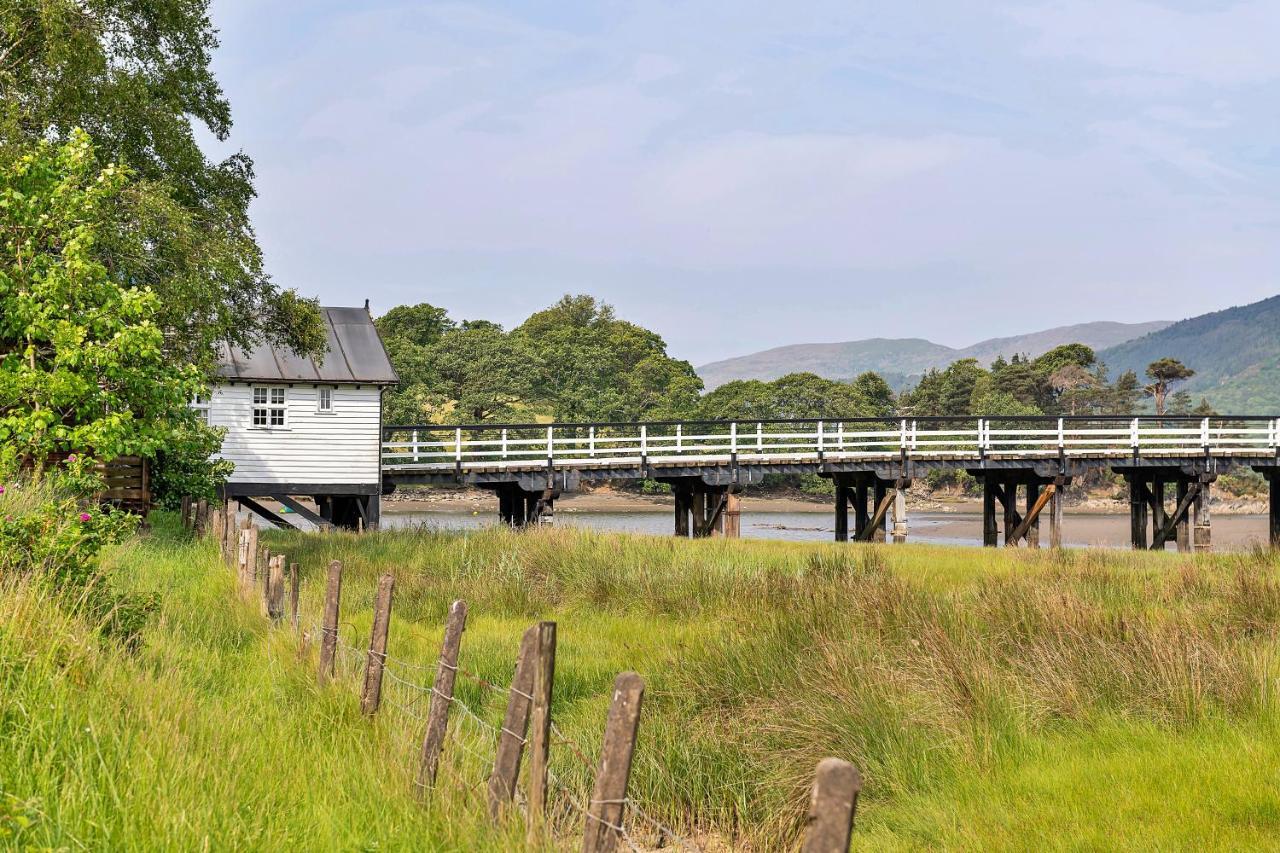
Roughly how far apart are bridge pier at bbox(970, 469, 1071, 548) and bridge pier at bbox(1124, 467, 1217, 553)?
8.18 feet

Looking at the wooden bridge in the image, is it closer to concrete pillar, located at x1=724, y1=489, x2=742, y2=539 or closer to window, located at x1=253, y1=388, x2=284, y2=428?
concrete pillar, located at x1=724, y1=489, x2=742, y2=539

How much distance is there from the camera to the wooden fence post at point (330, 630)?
7.57 meters

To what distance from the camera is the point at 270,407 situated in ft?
88.9

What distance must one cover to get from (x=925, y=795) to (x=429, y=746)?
9.58 feet

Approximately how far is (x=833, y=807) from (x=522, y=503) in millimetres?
31157

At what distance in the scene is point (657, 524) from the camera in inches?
2159

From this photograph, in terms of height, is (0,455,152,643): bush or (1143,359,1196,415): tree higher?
(1143,359,1196,415): tree

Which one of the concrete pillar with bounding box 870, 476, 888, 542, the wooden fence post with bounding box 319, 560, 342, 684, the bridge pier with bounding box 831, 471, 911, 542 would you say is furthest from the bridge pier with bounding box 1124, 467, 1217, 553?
the wooden fence post with bounding box 319, 560, 342, 684

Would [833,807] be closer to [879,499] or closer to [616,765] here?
[616,765]

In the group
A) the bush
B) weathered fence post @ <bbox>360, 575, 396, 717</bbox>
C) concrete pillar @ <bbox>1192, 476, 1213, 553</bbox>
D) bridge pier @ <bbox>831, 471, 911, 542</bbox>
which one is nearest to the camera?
weathered fence post @ <bbox>360, 575, 396, 717</bbox>

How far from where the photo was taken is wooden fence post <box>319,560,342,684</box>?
7.57 metres

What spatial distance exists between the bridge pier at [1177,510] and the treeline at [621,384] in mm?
19167

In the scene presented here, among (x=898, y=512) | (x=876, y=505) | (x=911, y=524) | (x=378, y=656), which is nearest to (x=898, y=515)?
(x=898, y=512)

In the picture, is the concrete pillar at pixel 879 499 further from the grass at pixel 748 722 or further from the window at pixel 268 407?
the grass at pixel 748 722
